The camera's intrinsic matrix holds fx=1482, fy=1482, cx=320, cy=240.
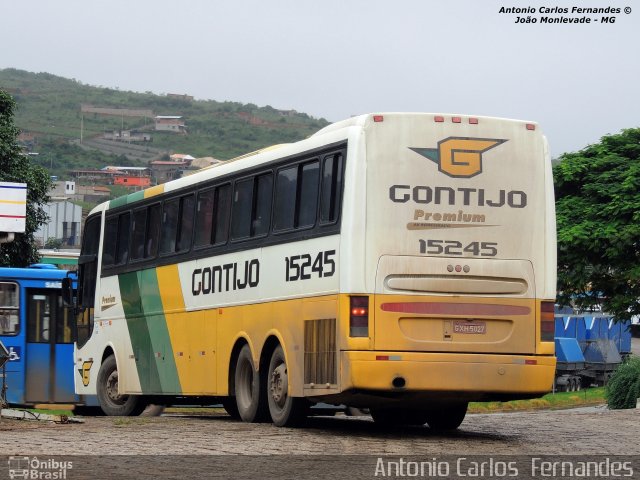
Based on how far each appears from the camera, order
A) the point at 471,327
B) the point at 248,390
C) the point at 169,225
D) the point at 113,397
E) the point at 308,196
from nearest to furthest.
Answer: the point at 471,327 < the point at 308,196 < the point at 248,390 < the point at 169,225 < the point at 113,397

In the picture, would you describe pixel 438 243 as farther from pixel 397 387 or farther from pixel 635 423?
pixel 635 423

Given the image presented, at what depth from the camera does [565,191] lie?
173 feet

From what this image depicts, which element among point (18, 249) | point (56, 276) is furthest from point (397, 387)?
point (18, 249)

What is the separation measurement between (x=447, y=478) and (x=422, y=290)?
4.55 m

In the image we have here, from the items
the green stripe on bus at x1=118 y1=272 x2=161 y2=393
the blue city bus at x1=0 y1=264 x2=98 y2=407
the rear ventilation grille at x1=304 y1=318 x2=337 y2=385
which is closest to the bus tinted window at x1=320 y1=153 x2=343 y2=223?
the rear ventilation grille at x1=304 y1=318 x2=337 y2=385

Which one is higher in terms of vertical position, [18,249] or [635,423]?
[18,249]

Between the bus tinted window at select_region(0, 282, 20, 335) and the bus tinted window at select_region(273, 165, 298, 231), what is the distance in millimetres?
12663

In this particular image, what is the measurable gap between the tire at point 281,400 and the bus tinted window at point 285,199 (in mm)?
1509

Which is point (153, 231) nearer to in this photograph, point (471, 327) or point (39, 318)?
point (471, 327)

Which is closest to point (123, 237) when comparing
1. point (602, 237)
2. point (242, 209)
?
point (242, 209)

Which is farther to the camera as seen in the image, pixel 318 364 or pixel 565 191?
pixel 565 191

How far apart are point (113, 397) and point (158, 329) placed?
2.43 meters

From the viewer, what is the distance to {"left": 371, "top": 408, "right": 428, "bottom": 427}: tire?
1942 centimetres

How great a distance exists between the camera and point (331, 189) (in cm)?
1659
